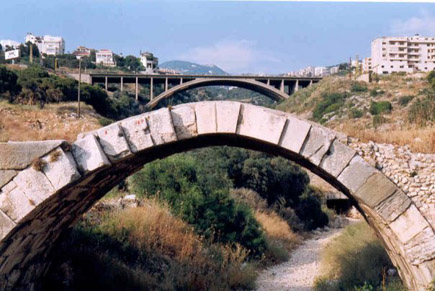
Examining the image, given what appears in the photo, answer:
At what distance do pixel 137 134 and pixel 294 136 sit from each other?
1.75 meters

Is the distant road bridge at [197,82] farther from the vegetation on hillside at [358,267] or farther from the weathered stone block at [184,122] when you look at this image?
the weathered stone block at [184,122]

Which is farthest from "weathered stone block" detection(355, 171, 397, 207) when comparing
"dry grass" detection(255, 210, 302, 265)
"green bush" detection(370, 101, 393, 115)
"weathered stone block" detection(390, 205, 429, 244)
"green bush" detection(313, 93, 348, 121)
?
"green bush" detection(313, 93, 348, 121)

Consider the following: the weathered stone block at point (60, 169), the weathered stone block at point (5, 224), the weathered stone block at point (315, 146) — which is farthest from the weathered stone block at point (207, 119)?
the weathered stone block at point (5, 224)

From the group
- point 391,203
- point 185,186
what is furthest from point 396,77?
point 391,203

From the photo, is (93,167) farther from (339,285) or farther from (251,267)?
(251,267)

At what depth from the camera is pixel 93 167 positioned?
18.2 feet

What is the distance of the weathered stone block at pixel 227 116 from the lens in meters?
5.76

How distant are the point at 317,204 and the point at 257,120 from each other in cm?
1829

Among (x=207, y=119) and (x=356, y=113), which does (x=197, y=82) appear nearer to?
(x=356, y=113)

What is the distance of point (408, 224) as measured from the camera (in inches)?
220

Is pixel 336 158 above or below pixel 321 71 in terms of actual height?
below

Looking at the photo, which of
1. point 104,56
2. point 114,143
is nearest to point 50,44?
point 104,56

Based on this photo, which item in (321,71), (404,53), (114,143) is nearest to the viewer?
(114,143)

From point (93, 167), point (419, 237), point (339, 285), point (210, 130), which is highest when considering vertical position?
point (210, 130)
